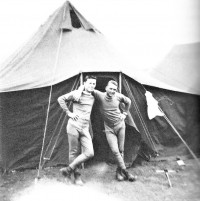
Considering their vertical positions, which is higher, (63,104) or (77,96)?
(77,96)

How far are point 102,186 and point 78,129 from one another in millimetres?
929

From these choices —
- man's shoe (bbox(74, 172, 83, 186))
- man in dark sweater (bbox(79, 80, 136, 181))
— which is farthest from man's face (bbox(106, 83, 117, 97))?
man's shoe (bbox(74, 172, 83, 186))

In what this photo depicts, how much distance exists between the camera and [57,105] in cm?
520

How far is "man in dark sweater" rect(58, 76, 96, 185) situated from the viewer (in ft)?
13.7

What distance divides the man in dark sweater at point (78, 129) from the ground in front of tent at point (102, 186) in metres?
0.30

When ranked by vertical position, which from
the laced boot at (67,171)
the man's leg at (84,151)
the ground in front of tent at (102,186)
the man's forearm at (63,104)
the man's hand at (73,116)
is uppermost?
the man's forearm at (63,104)

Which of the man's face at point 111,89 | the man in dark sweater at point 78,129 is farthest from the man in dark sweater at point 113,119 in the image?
the man in dark sweater at point 78,129

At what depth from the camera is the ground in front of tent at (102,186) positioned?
3.90 m

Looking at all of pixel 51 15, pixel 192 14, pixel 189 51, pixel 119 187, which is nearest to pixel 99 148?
pixel 119 187

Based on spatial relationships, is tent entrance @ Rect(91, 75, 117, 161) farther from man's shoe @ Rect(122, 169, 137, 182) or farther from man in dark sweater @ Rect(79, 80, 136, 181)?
man's shoe @ Rect(122, 169, 137, 182)

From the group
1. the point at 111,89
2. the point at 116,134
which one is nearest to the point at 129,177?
the point at 116,134

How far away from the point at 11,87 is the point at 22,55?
1254 mm

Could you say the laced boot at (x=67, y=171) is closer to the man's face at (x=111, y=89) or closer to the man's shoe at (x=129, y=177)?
the man's shoe at (x=129, y=177)

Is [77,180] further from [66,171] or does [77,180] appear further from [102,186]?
[102,186]
